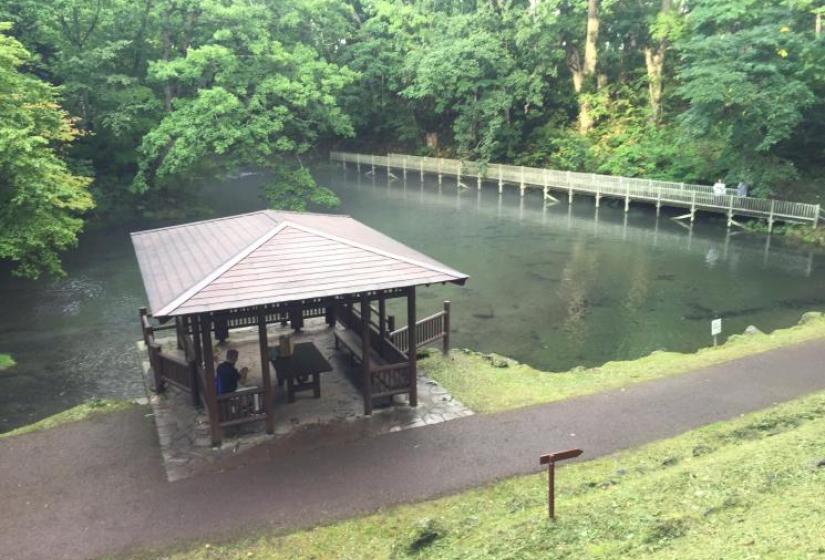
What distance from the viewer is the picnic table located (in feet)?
38.9

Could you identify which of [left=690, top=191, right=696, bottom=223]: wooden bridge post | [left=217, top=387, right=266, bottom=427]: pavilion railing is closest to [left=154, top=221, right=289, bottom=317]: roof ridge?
[left=217, top=387, right=266, bottom=427]: pavilion railing

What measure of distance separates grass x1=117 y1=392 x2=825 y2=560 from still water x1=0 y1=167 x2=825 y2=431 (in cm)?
683

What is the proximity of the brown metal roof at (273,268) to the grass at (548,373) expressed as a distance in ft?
8.77

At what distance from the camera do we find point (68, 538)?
8.27 m

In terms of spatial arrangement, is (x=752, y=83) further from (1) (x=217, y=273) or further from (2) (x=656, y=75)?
(1) (x=217, y=273)

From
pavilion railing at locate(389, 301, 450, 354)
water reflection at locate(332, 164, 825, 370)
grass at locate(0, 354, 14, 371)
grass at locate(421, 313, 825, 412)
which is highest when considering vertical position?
pavilion railing at locate(389, 301, 450, 354)

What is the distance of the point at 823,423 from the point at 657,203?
2592 centimetres

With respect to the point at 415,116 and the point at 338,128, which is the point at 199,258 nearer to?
the point at 338,128

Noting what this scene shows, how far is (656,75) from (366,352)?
3512 cm

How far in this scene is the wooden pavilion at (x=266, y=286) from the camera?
1000 centimetres

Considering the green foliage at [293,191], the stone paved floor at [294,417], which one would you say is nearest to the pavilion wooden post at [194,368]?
the stone paved floor at [294,417]

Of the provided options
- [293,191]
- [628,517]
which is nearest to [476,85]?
[293,191]

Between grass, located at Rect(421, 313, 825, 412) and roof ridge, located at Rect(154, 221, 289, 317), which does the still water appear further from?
roof ridge, located at Rect(154, 221, 289, 317)

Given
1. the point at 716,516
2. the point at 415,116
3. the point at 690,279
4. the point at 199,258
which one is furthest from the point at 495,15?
the point at 716,516
